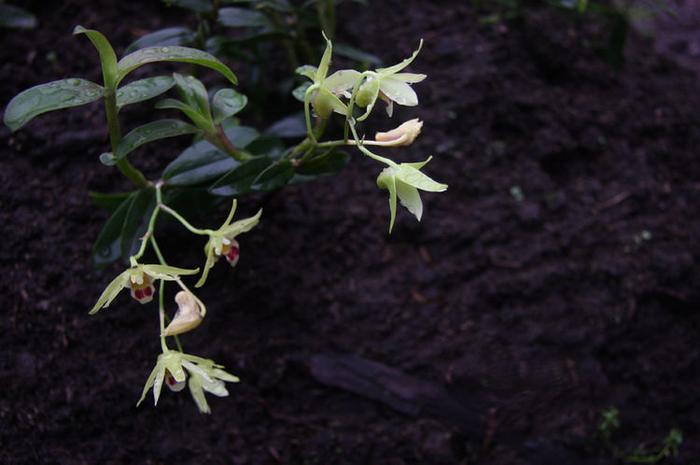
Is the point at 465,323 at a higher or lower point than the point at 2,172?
lower

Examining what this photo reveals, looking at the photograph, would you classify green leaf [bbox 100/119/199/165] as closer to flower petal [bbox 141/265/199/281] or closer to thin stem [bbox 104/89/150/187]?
thin stem [bbox 104/89/150/187]

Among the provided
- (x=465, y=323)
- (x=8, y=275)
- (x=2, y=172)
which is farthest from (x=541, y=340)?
(x=2, y=172)

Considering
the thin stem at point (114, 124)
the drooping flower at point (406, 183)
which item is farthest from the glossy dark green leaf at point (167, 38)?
the drooping flower at point (406, 183)

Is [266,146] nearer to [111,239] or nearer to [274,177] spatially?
[274,177]

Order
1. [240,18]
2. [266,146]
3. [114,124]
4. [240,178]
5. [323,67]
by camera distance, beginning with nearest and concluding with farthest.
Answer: [323,67]
[114,124]
[240,178]
[266,146]
[240,18]

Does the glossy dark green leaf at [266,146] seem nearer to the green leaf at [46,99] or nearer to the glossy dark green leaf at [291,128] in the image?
the glossy dark green leaf at [291,128]

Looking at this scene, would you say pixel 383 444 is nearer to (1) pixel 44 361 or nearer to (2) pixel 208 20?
(1) pixel 44 361

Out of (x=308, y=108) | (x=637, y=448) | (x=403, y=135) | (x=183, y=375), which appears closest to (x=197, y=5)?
(x=308, y=108)
